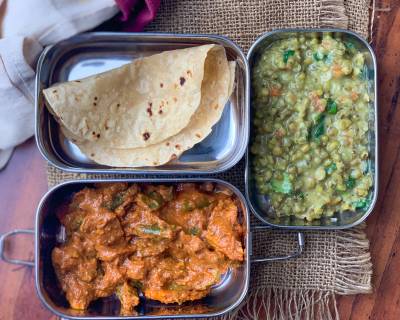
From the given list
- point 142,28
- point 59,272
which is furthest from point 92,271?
point 142,28

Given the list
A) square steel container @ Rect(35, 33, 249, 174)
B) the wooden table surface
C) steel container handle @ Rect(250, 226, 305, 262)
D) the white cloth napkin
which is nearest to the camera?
the white cloth napkin

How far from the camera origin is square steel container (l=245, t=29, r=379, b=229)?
223 centimetres

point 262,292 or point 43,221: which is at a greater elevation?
point 43,221

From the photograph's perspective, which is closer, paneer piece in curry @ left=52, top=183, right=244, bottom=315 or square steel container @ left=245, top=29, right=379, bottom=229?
paneer piece in curry @ left=52, top=183, right=244, bottom=315

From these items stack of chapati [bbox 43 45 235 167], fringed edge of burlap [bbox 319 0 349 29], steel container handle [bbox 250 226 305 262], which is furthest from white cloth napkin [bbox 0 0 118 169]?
steel container handle [bbox 250 226 305 262]

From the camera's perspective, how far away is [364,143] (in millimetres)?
2285

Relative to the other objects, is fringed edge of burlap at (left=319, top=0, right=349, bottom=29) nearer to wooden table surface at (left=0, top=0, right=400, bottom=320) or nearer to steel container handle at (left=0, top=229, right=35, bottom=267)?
wooden table surface at (left=0, top=0, right=400, bottom=320)

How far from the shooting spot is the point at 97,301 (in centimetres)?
222

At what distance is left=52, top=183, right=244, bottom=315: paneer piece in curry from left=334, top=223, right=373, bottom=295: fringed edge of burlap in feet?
1.73

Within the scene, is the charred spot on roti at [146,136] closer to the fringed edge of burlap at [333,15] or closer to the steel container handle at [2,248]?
the steel container handle at [2,248]

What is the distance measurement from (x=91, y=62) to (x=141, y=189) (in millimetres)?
617

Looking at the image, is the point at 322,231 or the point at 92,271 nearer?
the point at 92,271

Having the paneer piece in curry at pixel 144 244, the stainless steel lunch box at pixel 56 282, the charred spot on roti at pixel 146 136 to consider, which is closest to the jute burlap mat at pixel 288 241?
the stainless steel lunch box at pixel 56 282

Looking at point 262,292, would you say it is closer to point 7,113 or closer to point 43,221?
point 43,221
